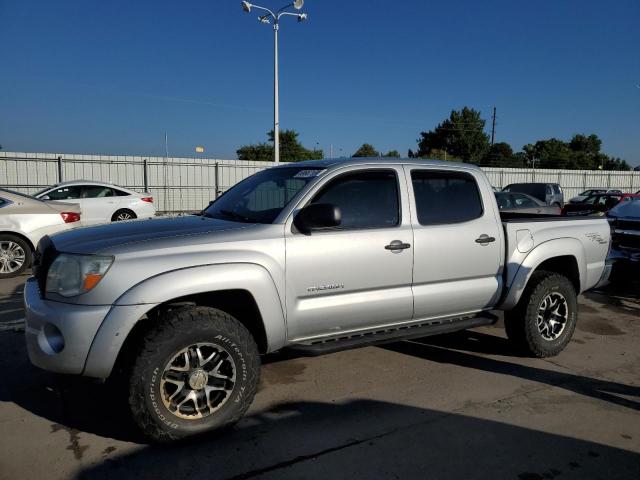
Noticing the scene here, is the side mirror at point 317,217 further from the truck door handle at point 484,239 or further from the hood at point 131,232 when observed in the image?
the truck door handle at point 484,239

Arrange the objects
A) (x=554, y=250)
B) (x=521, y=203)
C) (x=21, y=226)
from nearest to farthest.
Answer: (x=554, y=250) → (x=21, y=226) → (x=521, y=203)

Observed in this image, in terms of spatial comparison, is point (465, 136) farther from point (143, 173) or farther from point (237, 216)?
point (237, 216)

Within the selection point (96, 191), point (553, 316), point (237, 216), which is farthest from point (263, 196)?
point (96, 191)

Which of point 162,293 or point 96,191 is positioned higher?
point 96,191

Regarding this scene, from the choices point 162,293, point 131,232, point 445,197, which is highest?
point 445,197

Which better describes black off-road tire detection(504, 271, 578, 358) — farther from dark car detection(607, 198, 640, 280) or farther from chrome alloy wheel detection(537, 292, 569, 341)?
dark car detection(607, 198, 640, 280)

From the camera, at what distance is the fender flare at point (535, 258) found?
178 inches

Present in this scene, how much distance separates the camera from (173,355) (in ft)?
10.1

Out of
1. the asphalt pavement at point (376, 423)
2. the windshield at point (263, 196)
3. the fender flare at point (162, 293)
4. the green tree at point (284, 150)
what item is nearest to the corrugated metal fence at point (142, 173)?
the asphalt pavement at point (376, 423)

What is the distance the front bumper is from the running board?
131 cm

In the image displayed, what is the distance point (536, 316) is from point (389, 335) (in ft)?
5.44

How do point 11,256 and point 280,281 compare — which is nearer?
point 280,281

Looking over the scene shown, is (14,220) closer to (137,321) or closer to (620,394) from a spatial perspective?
(137,321)

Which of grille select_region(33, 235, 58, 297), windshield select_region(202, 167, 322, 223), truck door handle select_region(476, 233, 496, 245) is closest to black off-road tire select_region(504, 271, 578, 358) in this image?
truck door handle select_region(476, 233, 496, 245)
